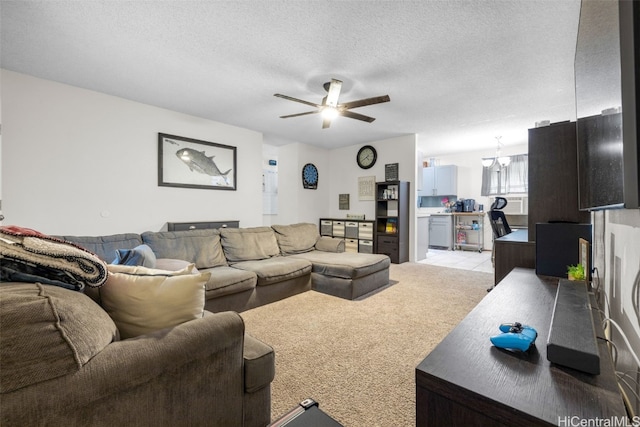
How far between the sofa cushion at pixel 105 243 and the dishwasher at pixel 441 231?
260 inches

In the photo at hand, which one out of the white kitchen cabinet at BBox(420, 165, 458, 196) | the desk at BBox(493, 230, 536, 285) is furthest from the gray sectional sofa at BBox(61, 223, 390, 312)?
A: the white kitchen cabinet at BBox(420, 165, 458, 196)

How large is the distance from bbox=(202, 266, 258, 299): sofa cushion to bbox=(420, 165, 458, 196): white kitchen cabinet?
233 inches

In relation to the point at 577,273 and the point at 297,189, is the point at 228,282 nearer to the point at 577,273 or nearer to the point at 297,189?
the point at 577,273

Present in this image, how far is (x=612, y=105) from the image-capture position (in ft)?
2.22

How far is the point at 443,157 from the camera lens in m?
7.42

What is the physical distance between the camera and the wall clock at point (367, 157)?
5781mm

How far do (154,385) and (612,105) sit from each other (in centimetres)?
156

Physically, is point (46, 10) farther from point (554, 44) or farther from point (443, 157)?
point (443, 157)

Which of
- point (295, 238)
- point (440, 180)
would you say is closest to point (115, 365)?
point (295, 238)

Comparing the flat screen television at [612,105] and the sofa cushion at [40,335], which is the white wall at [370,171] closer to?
the flat screen television at [612,105]

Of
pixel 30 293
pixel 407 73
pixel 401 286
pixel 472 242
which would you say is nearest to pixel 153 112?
pixel 407 73

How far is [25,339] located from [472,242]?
25.4ft

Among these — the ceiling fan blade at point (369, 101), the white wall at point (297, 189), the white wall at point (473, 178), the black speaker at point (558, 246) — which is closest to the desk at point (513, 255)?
the black speaker at point (558, 246)

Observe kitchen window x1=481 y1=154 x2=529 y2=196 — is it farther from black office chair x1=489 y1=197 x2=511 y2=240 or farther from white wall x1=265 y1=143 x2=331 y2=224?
white wall x1=265 y1=143 x2=331 y2=224
